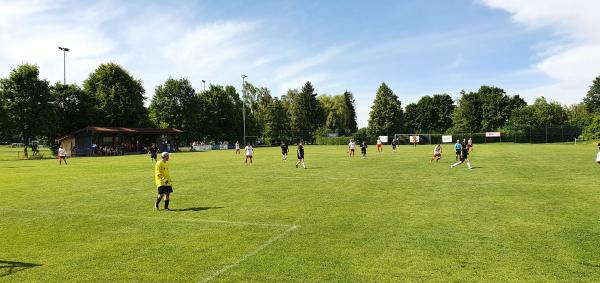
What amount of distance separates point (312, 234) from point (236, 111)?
8406 cm

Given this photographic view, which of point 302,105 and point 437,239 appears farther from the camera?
point 302,105

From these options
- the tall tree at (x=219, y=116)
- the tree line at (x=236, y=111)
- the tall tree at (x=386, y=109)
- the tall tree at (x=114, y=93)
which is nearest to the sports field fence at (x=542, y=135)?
the tree line at (x=236, y=111)

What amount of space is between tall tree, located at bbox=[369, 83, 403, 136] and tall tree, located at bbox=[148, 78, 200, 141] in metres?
46.0

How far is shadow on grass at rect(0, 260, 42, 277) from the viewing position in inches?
275

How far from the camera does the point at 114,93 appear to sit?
6644 centimetres

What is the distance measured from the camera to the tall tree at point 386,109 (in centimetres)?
10419

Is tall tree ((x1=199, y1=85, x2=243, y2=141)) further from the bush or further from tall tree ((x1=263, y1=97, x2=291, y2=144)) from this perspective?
the bush

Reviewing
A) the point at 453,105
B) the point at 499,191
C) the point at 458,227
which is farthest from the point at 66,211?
the point at 453,105

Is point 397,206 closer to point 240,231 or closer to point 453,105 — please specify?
point 240,231

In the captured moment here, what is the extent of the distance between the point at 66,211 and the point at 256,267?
8.37 meters

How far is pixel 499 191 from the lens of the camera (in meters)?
14.8

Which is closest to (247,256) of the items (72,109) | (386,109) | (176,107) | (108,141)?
(108,141)

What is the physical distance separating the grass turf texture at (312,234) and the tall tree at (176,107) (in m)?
64.9

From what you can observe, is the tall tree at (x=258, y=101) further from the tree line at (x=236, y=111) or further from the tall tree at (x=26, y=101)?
the tall tree at (x=26, y=101)
